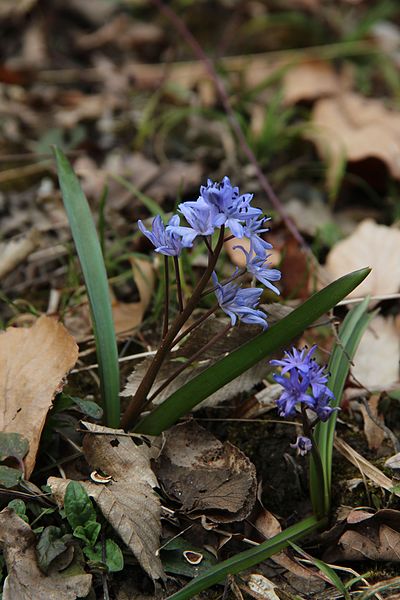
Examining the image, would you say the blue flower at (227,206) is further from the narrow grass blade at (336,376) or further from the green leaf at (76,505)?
the green leaf at (76,505)

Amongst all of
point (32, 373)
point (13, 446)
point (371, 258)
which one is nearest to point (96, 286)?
point (32, 373)

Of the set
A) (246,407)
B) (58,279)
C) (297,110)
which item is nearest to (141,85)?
(297,110)

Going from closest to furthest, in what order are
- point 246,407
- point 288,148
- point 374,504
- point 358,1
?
point 374,504, point 246,407, point 288,148, point 358,1

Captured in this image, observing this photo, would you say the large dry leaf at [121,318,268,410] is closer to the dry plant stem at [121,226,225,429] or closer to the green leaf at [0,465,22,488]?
the dry plant stem at [121,226,225,429]

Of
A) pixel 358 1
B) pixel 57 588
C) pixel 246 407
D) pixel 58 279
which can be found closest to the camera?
pixel 57 588

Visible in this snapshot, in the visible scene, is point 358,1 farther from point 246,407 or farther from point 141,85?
point 246,407

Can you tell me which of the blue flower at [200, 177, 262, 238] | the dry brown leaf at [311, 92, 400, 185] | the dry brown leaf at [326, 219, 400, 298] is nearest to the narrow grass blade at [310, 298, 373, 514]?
the dry brown leaf at [326, 219, 400, 298]

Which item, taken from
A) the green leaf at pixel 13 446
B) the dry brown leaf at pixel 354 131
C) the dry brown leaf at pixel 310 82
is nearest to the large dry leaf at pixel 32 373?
the green leaf at pixel 13 446
